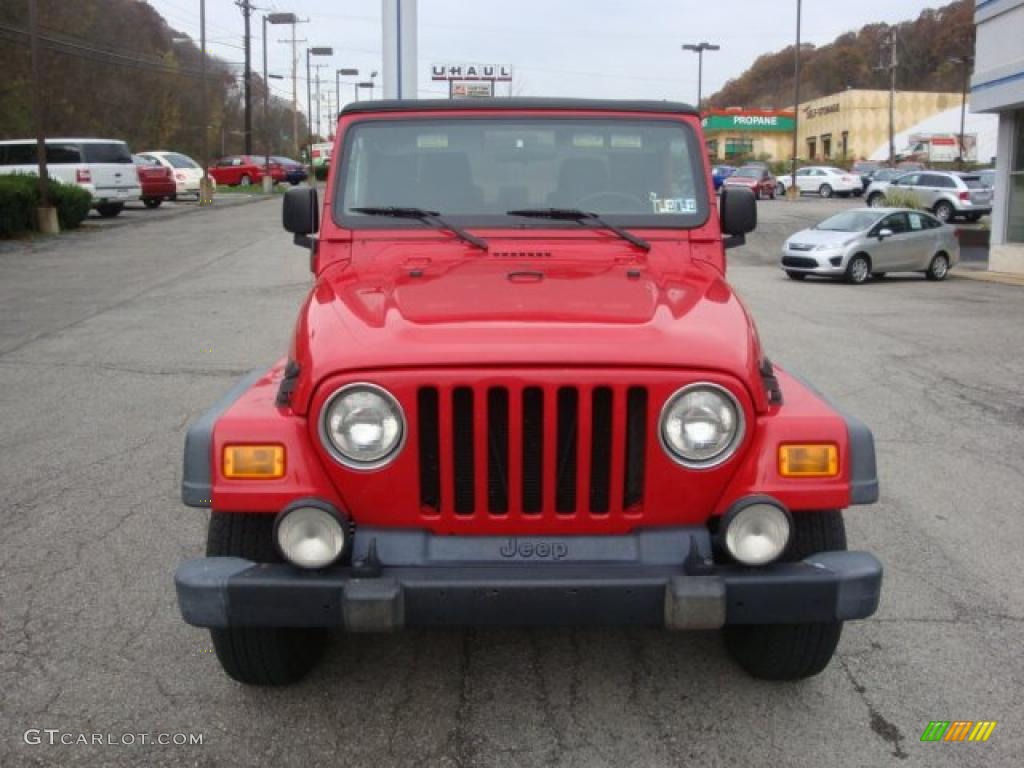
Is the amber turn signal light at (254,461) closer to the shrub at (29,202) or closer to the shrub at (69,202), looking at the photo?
the shrub at (29,202)

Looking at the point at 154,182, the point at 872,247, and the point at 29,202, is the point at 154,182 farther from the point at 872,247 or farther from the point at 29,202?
the point at 872,247

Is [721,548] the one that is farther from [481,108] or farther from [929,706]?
[481,108]

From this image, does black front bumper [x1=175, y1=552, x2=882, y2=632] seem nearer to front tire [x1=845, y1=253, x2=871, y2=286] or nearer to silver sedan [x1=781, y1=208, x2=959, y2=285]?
silver sedan [x1=781, y1=208, x2=959, y2=285]

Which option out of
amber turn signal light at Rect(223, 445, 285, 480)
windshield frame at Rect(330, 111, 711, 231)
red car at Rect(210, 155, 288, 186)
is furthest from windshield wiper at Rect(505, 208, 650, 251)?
red car at Rect(210, 155, 288, 186)

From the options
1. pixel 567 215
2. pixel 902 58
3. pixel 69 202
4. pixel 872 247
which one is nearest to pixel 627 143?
pixel 567 215

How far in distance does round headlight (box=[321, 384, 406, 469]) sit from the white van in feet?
83.8

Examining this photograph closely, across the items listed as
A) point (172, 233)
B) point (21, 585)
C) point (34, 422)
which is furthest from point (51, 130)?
point (21, 585)

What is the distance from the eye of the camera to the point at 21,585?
4402mm

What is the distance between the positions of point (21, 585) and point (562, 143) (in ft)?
9.53

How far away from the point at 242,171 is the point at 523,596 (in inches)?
1969

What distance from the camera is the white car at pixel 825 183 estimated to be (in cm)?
4947

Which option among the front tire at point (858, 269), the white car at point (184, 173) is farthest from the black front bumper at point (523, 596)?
the white car at point (184, 173)

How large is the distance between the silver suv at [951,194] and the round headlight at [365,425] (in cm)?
3400

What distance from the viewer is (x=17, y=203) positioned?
72.6 ft
